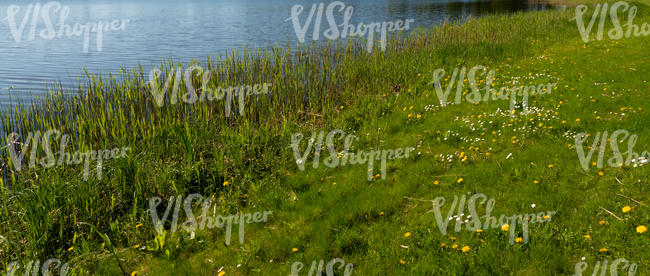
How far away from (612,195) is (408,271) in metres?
3.54

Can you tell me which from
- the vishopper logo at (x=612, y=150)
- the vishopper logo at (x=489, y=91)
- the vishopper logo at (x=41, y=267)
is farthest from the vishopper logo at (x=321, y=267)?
the vishopper logo at (x=489, y=91)

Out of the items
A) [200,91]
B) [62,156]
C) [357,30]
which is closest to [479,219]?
[62,156]

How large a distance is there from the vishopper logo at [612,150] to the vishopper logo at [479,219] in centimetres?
204

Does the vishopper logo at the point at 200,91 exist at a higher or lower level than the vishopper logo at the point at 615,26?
lower

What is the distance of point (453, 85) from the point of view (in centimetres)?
1357

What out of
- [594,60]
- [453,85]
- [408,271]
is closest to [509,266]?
[408,271]

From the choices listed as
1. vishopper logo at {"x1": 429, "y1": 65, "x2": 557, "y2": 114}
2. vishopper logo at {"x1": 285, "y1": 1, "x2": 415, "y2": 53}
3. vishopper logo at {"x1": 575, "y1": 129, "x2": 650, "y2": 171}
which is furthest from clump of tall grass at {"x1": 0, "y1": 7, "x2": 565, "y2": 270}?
vishopper logo at {"x1": 575, "y1": 129, "x2": 650, "y2": 171}

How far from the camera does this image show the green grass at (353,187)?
5.50 meters

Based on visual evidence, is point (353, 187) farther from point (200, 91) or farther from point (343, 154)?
point (200, 91)

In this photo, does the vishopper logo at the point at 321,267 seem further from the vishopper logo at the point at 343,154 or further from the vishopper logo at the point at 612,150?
the vishopper logo at the point at 612,150

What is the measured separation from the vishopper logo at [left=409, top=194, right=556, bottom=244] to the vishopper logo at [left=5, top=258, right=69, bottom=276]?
5.21 meters

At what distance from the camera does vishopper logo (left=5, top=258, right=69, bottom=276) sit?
18.3 feet

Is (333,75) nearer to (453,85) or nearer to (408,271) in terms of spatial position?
(453,85)

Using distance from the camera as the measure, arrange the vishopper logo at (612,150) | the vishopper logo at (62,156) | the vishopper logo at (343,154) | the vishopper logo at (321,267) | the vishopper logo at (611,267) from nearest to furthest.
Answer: the vishopper logo at (611,267), the vishopper logo at (321,267), the vishopper logo at (612,150), the vishopper logo at (62,156), the vishopper logo at (343,154)
